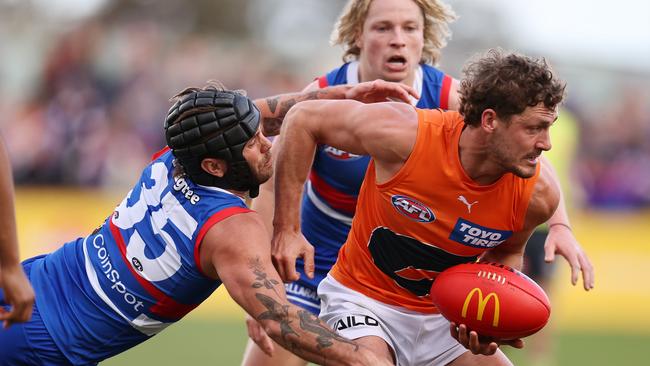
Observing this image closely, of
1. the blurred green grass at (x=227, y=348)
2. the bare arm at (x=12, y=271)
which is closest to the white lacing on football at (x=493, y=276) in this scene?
the bare arm at (x=12, y=271)

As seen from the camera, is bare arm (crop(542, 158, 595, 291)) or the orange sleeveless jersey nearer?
the orange sleeveless jersey

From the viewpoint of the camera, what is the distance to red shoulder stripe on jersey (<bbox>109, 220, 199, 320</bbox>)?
5703 millimetres

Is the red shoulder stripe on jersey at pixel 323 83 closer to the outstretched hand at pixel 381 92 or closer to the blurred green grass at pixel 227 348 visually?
the outstretched hand at pixel 381 92

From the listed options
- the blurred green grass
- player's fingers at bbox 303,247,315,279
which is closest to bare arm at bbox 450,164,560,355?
player's fingers at bbox 303,247,315,279

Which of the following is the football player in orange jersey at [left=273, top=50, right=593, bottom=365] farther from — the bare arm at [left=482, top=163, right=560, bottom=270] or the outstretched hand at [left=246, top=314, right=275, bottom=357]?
the outstretched hand at [left=246, top=314, right=275, bottom=357]

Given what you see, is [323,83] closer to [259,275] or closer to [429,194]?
[429,194]

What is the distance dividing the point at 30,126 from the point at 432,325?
11466 millimetres

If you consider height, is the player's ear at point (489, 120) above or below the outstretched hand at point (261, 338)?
above

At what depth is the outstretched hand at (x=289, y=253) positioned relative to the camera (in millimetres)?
6074

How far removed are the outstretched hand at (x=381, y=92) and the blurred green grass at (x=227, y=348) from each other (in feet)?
18.1

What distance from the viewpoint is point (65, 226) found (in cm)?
1562

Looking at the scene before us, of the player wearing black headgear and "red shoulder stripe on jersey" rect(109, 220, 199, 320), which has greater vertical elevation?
the player wearing black headgear

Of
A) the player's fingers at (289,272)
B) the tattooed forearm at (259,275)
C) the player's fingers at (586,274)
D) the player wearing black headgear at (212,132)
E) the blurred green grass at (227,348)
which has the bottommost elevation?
the blurred green grass at (227,348)

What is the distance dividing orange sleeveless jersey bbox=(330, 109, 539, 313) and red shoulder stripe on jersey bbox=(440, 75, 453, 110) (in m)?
0.83
